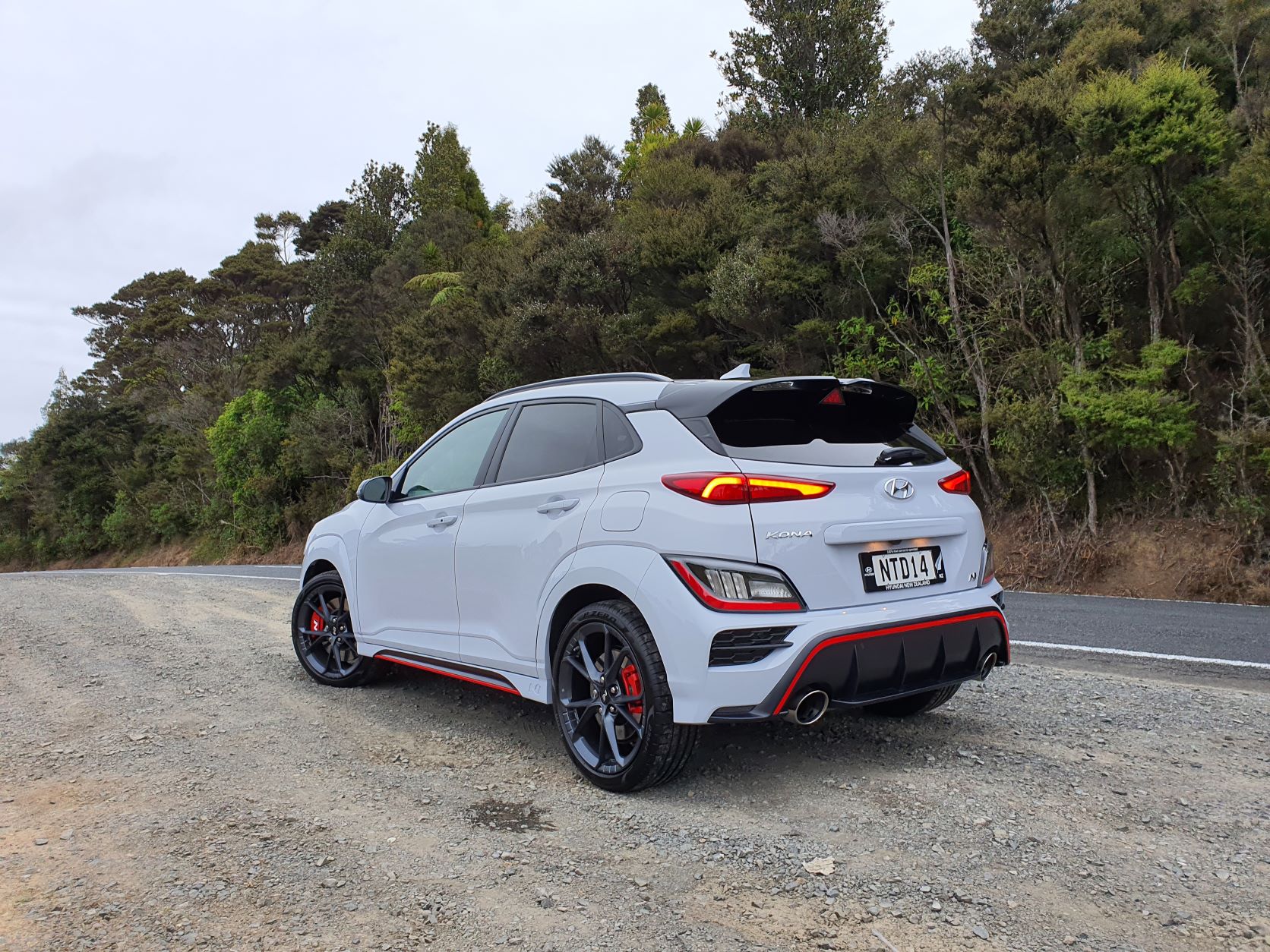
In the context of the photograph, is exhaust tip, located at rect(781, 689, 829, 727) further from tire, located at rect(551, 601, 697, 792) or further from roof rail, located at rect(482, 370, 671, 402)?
roof rail, located at rect(482, 370, 671, 402)

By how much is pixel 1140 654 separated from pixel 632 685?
4.33m

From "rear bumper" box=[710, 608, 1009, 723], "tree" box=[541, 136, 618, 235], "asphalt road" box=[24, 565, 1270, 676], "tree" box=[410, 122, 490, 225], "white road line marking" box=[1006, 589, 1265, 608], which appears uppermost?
"tree" box=[410, 122, 490, 225]

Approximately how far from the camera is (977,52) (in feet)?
67.2

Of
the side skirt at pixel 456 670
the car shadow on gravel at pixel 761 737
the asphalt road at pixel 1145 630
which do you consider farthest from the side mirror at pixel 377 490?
the asphalt road at pixel 1145 630

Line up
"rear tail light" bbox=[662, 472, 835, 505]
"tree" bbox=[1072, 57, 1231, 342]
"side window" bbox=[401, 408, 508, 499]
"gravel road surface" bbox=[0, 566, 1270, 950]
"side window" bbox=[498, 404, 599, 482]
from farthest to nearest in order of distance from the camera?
"tree" bbox=[1072, 57, 1231, 342] → "side window" bbox=[401, 408, 508, 499] → "side window" bbox=[498, 404, 599, 482] → "rear tail light" bbox=[662, 472, 835, 505] → "gravel road surface" bbox=[0, 566, 1270, 950]

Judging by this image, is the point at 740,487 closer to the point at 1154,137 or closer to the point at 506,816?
the point at 506,816

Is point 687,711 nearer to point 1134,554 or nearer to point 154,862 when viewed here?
point 154,862

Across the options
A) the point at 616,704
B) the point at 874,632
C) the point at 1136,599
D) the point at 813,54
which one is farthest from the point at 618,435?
the point at 813,54

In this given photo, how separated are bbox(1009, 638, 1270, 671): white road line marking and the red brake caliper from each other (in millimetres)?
3554

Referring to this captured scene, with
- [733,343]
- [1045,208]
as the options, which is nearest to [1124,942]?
[1045,208]

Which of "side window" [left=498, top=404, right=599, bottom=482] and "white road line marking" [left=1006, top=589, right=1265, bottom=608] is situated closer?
"side window" [left=498, top=404, right=599, bottom=482]

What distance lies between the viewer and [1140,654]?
611cm

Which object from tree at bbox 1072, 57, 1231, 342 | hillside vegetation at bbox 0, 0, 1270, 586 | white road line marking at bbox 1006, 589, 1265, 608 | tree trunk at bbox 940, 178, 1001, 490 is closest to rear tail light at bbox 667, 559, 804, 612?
white road line marking at bbox 1006, 589, 1265, 608

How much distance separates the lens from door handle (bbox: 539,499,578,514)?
3.97 m
